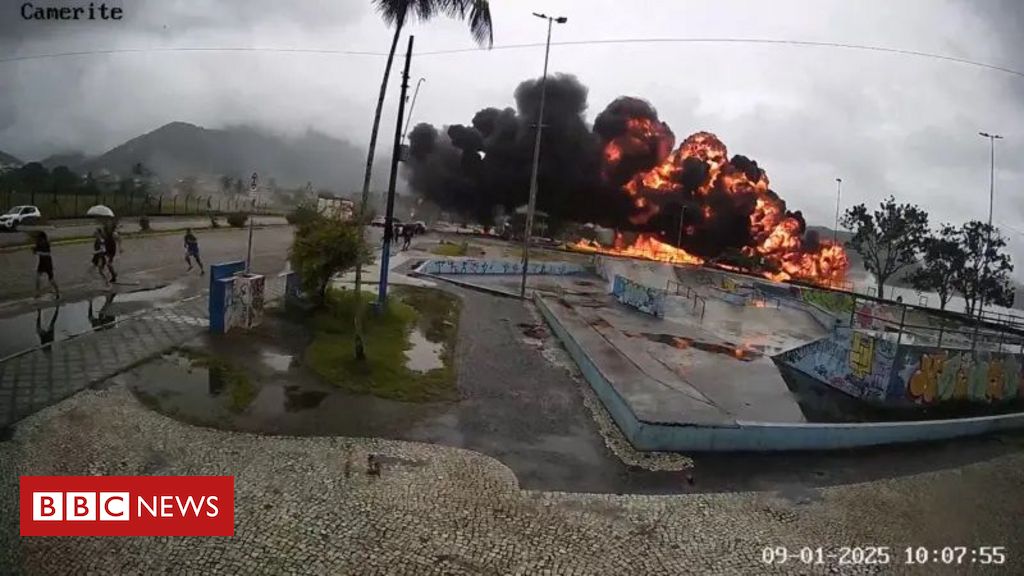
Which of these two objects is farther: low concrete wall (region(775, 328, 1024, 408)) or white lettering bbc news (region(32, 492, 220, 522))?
low concrete wall (region(775, 328, 1024, 408))

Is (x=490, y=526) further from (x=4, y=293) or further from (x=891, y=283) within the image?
(x=891, y=283)

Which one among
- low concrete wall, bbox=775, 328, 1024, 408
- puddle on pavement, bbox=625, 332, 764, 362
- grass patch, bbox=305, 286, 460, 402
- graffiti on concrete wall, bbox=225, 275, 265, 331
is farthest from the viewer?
puddle on pavement, bbox=625, 332, 764, 362

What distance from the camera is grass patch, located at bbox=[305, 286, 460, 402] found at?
10.5 m

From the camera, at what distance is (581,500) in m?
6.83

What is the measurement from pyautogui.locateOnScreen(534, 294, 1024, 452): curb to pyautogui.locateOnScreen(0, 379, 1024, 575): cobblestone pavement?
1.30 m

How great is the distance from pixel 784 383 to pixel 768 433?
242 inches

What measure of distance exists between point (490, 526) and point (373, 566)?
134cm

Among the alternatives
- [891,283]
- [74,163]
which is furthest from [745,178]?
[74,163]

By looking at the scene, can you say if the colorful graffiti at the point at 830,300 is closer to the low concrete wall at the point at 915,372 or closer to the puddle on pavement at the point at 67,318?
the low concrete wall at the point at 915,372

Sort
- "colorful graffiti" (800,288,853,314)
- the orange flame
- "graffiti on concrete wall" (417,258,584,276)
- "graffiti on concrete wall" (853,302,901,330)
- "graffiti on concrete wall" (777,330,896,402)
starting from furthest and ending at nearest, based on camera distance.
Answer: the orange flame
"colorful graffiti" (800,288,853,314)
"graffiti on concrete wall" (417,258,584,276)
"graffiti on concrete wall" (853,302,901,330)
"graffiti on concrete wall" (777,330,896,402)

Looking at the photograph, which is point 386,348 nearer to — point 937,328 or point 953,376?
point 953,376

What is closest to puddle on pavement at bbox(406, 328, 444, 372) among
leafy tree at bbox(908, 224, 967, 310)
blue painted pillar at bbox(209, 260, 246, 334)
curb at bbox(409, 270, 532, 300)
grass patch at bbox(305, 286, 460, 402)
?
grass patch at bbox(305, 286, 460, 402)

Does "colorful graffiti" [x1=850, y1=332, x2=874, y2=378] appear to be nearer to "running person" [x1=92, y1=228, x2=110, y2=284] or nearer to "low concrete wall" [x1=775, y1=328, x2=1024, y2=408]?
"low concrete wall" [x1=775, y1=328, x2=1024, y2=408]

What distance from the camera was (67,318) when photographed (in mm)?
12305
